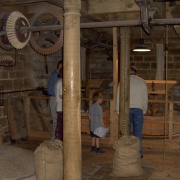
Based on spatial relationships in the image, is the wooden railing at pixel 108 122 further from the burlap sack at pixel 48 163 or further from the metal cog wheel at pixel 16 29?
the metal cog wheel at pixel 16 29

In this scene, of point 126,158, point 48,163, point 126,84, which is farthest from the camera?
point 126,84

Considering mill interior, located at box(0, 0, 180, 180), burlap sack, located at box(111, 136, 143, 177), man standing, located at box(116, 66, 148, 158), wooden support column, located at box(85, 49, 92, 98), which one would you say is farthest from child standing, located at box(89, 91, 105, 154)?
wooden support column, located at box(85, 49, 92, 98)

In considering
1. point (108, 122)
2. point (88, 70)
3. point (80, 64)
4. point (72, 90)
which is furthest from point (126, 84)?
point (88, 70)

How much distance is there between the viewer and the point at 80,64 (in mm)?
6461

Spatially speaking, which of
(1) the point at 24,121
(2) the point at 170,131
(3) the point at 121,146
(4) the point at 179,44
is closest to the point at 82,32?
(1) the point at 24,121

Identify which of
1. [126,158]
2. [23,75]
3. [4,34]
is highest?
[4,34]

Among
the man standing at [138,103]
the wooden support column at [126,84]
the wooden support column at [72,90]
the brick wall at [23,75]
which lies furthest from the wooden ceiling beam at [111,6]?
the brick wall at [23,75]

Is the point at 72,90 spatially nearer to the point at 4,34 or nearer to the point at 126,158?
the point at 4,34

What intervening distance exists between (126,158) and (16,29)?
272cm

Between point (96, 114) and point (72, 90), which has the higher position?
point (72, 90)

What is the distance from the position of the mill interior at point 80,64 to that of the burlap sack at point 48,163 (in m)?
0.65

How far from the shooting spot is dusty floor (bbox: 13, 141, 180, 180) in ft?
19.0

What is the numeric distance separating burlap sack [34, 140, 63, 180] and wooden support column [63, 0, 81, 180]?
1.18 metres

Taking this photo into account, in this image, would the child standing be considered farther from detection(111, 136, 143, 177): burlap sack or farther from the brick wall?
the brick wall
